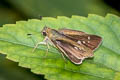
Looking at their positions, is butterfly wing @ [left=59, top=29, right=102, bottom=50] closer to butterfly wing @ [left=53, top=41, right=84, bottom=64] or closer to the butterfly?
the butterfly

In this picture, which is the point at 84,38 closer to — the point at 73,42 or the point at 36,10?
the point at 73,42

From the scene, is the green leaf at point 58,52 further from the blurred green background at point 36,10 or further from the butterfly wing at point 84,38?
the blurred green background at point 36,10

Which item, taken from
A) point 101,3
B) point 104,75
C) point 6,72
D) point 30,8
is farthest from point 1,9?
point 104,75

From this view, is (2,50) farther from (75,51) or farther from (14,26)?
(75,51)

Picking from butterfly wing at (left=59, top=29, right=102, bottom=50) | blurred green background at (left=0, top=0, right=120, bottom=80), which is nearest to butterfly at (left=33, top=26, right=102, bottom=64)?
butterfly wing at (left=59, top=29, right=102, bottom=50)

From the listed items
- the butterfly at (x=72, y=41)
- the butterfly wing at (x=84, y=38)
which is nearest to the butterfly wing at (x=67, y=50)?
the butterfly at (x=72, y=41)

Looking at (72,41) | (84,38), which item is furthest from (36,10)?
(84,38)

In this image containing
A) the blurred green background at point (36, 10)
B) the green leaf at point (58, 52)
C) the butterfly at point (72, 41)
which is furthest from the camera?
the blurred green background at point (36, 10)
